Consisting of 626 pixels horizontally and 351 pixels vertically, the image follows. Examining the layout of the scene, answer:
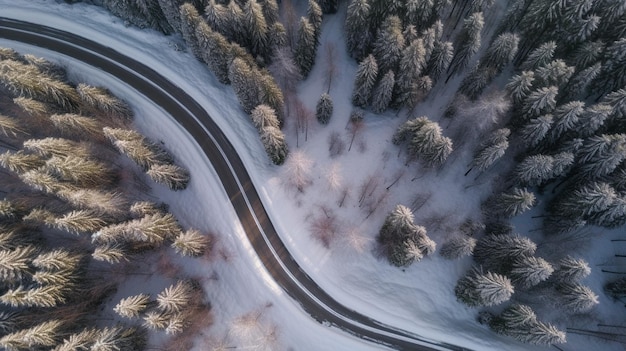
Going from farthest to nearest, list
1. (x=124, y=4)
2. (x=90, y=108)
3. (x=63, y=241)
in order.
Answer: (x=124, y=4) → (x=90, y=108) → (x=63, y=241)

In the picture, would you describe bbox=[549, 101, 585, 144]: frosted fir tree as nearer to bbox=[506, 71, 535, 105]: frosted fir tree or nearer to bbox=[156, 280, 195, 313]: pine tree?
bbox=[506, 71, 535, 105]: frosted fir tree

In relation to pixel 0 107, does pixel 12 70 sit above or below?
above

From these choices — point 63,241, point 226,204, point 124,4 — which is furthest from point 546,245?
point 124,4

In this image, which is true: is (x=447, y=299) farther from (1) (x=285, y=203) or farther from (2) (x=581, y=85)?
(2) (x=581, y=85)

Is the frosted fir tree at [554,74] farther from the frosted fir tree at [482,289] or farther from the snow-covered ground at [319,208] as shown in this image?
the frosted fir tree at [482,289]

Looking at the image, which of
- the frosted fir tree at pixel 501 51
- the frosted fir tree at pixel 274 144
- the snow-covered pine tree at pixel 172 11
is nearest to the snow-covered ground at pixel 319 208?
the frosted fir tree at pixel 274 144

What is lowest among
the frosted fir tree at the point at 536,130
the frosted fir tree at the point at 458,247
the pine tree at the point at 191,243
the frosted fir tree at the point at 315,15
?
the pine tree at the point at 191,243

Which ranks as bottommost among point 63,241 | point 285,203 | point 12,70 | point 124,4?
point 63,241

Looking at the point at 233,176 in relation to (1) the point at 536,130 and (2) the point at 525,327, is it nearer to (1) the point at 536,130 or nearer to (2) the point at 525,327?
(1) the point at 536,130
